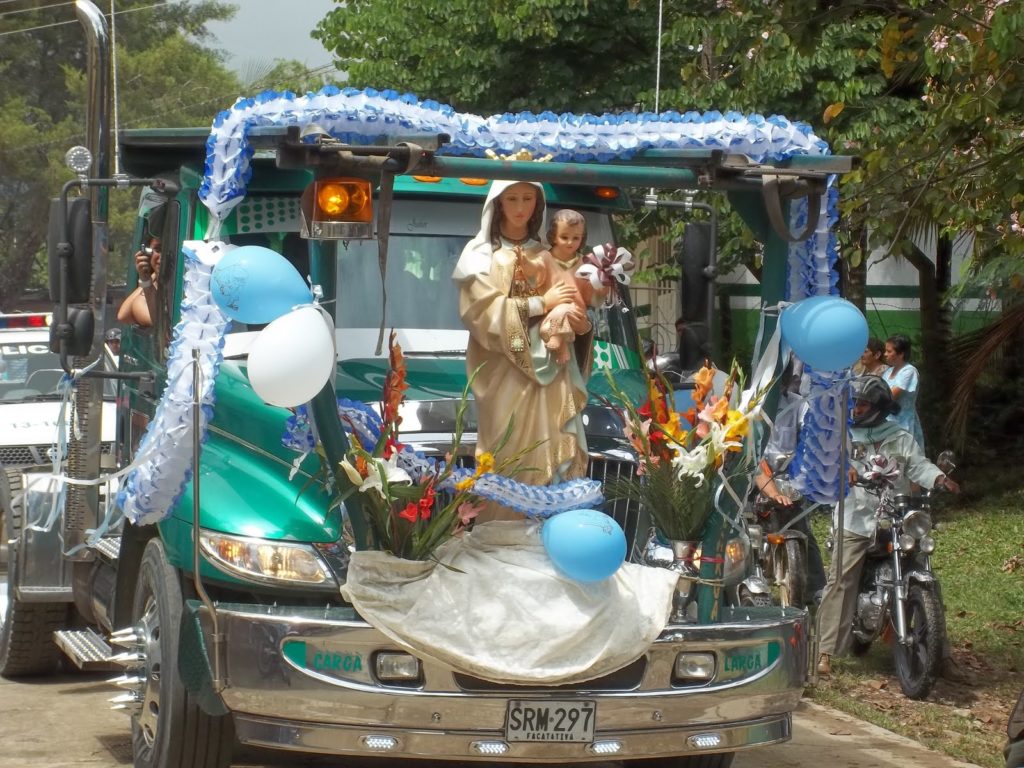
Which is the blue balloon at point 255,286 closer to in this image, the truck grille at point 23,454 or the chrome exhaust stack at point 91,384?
the chrome exhaust stack at point 91,384

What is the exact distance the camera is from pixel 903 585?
8.80 metres

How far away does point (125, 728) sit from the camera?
7.56 metres

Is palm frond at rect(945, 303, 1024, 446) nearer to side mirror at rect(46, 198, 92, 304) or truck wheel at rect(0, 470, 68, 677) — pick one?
truck wheel at rect(0, 470, 68, 677)

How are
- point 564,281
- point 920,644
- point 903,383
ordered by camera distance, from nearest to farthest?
point 564,281 < point 920,644 < point 903,383

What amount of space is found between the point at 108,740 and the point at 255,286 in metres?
3.04

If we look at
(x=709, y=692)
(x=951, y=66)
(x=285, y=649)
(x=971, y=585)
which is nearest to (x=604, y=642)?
(x=709, y=692)

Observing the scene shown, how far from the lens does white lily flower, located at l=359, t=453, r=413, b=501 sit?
17.5ft

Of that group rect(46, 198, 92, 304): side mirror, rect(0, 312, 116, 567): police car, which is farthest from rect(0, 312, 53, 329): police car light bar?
rect(46, 198, 92, 304): side mirror

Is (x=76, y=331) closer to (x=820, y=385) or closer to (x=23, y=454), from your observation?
(x=820, y=385)

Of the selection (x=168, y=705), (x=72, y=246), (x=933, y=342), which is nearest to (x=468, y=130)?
(x=72, y=246)

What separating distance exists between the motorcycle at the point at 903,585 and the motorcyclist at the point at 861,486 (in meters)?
0.06

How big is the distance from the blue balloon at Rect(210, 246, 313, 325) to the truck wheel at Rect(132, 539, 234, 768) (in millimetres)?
1161

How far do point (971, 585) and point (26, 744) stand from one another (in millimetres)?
7263

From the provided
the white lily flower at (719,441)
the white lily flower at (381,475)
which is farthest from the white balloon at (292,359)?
the white lily flower at (719,441)
